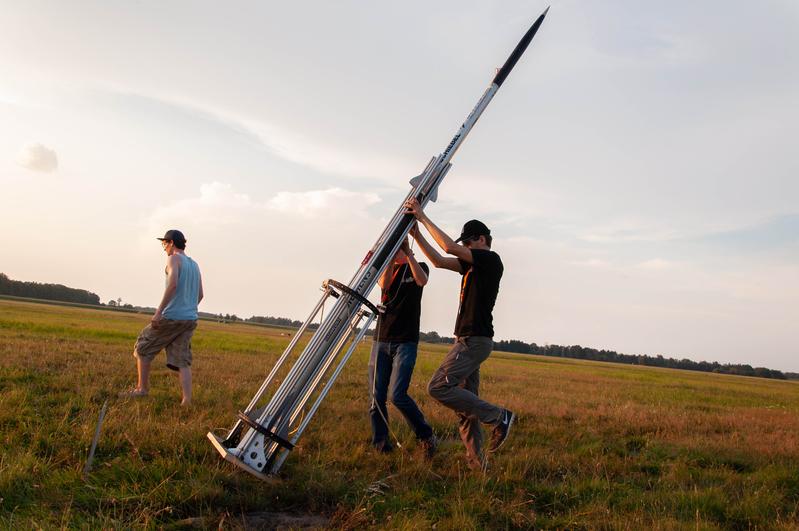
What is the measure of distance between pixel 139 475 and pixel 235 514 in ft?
3.31

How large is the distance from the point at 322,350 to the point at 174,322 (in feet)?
11.1

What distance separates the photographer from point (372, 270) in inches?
241

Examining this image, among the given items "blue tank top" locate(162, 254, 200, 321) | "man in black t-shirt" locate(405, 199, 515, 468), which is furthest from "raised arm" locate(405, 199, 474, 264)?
"blue tank top" locate(162, 254, 200, 321)

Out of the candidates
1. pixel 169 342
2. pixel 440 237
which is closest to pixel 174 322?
pixel 169 342

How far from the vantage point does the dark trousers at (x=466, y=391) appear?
19.8 ft

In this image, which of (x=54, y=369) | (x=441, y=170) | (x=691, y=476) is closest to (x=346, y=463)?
(x=441, y=170)

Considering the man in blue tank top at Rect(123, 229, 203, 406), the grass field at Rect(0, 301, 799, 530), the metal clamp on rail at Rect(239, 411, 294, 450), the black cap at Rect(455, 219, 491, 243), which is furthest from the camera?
the man in blue tank top at Rect(123, 229, 203, 406)

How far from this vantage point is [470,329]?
244 inches

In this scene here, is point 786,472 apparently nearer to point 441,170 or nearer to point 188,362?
point 441,170

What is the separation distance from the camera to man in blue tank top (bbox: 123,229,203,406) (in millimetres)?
8273

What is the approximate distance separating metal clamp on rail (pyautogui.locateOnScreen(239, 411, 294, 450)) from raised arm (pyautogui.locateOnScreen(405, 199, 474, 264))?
93.9 inches

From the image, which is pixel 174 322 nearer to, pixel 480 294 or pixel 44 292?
pixel 480 294

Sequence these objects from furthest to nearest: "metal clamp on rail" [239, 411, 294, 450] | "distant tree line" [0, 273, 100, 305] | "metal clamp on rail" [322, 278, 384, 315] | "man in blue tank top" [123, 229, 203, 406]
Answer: "distant tree line" [0, 273, 100, 305], "man in blue tank top" [123, 229, 203, 406], "metal clamp on rail" [322, 278, 384, 315], "metal clamp on rail" [239, 411, 294, 450]

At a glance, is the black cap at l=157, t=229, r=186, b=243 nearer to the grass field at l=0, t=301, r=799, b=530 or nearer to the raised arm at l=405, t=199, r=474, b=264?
the grass field at l=0, t=301, r=799, b=530
